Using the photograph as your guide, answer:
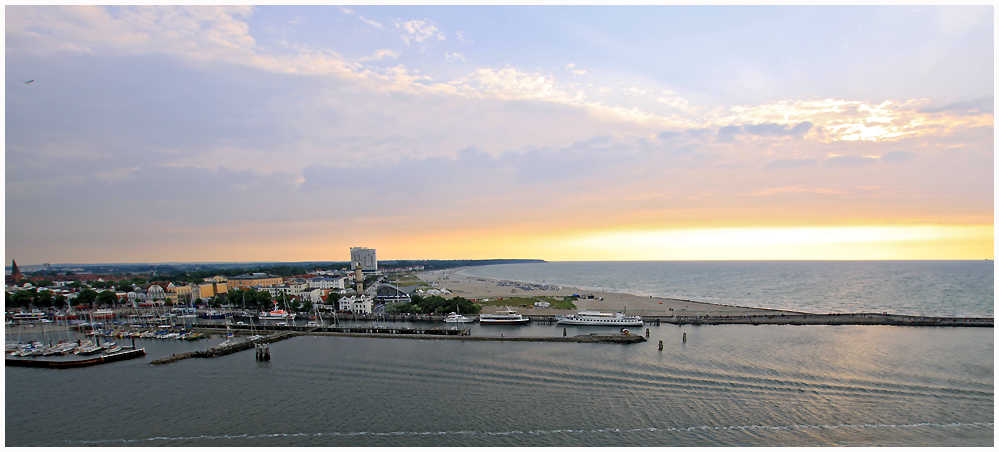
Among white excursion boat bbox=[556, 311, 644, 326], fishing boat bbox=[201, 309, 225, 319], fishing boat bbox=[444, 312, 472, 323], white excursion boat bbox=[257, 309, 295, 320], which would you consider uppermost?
white excursion boat bbox=[556, 311, 644, 326]

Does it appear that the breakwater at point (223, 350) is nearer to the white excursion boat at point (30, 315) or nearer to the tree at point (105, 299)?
the white excursion boat at point (30, 315)

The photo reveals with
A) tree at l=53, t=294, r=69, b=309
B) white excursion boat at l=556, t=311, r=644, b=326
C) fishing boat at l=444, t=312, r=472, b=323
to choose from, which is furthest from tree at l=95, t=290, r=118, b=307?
white excursion boat at l=556, t=311, r=644, b=326

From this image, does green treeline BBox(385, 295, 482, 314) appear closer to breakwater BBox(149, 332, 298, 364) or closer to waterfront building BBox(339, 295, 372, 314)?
waterfront building BBox(339, 295, 372, 314)

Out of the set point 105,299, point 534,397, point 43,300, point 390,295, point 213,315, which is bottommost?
point 213,315

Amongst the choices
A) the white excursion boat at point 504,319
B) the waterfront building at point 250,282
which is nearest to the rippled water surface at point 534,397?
the white excursion boat at point 504,319

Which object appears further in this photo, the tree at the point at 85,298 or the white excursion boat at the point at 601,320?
the tree at the point at 85,298

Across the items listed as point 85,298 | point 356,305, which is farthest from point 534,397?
point 85,298

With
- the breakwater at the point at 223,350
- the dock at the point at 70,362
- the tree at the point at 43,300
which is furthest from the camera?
the tree at the point at 43,300

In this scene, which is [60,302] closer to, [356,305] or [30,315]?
[30,315]
